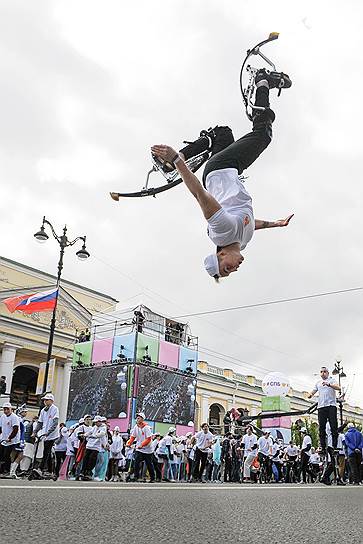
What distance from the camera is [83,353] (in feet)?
84.4

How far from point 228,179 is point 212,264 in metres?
0.79

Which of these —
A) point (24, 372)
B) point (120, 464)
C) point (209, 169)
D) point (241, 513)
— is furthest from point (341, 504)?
point (24, 372)

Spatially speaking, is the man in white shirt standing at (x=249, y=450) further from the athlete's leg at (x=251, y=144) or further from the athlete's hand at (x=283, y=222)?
the athlete's leg at (x=251, y=144)

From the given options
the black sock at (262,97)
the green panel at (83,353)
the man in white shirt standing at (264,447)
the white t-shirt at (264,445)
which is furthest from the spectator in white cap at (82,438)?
the green panel at (83,353)

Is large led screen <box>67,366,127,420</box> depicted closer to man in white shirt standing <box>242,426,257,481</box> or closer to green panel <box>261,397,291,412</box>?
man in white shirt standing <box>242,426,257,481</box>

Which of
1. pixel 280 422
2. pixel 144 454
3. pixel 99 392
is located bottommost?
pixel 144 454

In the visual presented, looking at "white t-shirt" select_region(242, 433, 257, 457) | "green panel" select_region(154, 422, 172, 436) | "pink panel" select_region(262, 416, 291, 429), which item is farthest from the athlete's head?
"pink panel" select_region(262, 416, 291, 429)

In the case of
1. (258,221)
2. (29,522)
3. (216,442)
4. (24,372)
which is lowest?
(29,522)

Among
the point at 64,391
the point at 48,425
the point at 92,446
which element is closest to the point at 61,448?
the point at 92,446

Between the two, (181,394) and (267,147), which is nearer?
(267,147)

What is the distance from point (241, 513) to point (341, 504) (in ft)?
3.94

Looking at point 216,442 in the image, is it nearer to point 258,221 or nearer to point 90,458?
point 90,458

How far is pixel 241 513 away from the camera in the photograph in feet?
10.4

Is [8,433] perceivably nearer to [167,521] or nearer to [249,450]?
[249,450]
